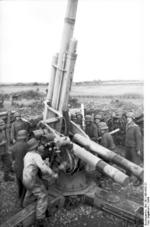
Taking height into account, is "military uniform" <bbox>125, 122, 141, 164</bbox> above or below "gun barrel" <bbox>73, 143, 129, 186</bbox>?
above

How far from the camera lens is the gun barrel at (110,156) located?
3.57 m

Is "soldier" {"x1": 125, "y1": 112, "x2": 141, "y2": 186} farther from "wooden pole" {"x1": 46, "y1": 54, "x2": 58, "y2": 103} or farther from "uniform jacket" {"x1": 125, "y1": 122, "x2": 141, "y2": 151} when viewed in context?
"wooden pole" {"x1": 46, "y1": 54, "x2": 58, "y2": 103}

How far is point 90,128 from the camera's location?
4941mm

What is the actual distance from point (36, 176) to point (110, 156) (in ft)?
3.47

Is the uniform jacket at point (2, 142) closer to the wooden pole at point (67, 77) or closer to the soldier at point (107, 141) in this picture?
the wooden pole at point (67, 77)

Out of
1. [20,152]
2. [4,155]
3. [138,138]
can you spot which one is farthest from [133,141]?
[4,155]

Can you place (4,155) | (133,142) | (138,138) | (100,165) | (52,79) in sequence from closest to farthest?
(100,165) → (138,138) → (133,142) → (52,79) → (4,155)

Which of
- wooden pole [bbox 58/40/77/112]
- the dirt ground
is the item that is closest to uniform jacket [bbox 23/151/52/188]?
the dirt ground

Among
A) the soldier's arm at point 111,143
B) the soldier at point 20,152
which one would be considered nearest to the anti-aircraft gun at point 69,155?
the soldier at point 20,152

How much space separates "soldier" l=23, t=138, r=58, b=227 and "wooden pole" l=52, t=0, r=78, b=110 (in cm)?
90

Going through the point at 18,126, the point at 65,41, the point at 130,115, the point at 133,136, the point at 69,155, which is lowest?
the point at 69,155

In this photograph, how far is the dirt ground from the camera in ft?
12.4

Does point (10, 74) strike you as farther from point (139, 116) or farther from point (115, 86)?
point (139, 116)

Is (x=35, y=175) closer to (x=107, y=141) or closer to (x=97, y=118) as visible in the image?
(x=107, y=141)
